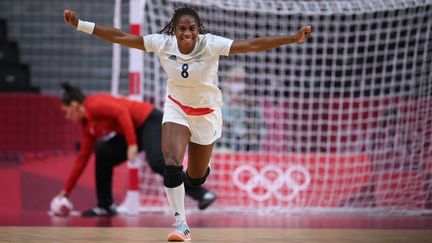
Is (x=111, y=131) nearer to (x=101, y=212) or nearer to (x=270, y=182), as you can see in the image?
(x=101, y=212)

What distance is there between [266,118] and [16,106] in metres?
4.65

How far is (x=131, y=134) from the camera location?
27.7 feet

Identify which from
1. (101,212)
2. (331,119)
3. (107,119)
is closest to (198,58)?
(107,119)

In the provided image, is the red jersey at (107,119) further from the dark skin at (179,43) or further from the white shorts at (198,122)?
the dark skin at (179,43)

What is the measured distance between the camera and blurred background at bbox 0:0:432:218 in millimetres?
9688

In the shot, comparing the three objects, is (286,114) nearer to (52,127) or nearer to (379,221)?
(379,221)

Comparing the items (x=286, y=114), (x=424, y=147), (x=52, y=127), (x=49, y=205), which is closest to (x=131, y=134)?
(x=49, y=205)

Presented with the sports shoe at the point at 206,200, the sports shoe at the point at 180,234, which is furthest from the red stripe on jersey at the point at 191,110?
the sports shoe at the point at 206,200

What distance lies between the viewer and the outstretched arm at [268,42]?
5.95 meters

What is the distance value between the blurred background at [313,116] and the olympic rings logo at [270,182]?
0.01 metres

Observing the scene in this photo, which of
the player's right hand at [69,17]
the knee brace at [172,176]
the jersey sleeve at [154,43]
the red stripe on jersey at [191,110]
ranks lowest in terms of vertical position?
the knee brace at [172,176]

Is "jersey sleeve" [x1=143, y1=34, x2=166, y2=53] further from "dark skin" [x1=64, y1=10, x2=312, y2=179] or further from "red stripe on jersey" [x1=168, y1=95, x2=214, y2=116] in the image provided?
"red stripe on jersey" [x1=168, y1=95, x2=214, y2=116]

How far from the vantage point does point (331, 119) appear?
10289 millimetres

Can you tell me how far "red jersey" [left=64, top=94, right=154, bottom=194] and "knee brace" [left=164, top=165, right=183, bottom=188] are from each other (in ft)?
7.21
